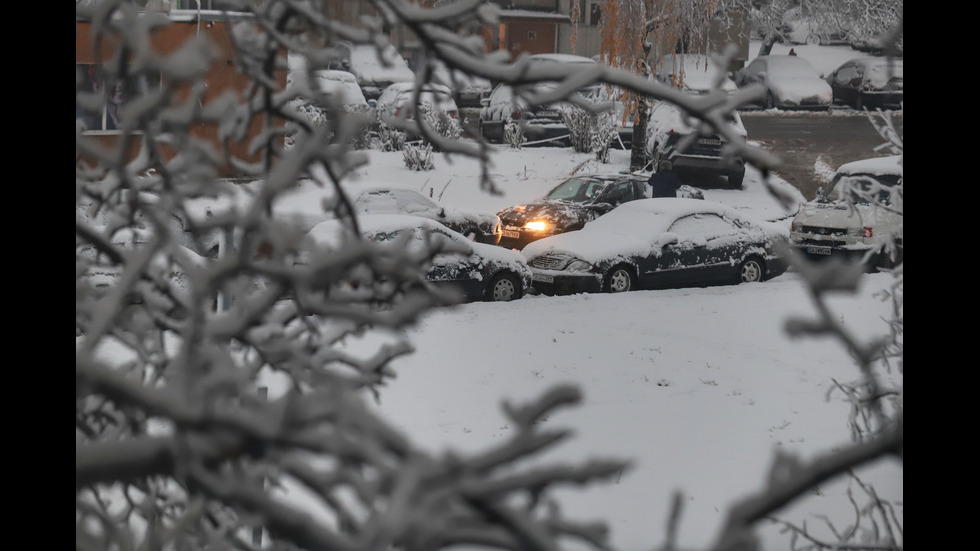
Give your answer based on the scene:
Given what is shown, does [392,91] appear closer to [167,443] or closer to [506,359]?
[506,359]

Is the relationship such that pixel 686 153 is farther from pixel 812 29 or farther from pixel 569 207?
pixel 812 29

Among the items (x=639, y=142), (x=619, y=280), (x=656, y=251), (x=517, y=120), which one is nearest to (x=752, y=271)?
(x=656, y=251)

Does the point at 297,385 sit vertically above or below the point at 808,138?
below

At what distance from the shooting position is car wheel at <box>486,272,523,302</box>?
12.5m

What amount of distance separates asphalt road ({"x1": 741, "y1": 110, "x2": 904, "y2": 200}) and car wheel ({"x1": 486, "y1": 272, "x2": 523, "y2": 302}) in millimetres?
9940

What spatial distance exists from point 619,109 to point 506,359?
15884 mm

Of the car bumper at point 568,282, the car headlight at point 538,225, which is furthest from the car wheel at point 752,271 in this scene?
the car headlight at point 538,225

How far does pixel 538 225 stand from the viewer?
14875 mm

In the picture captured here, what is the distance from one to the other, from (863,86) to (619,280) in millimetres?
19510

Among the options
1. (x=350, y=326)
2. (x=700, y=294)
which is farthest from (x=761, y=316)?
(x=350, y=326)

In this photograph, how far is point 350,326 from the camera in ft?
10.2

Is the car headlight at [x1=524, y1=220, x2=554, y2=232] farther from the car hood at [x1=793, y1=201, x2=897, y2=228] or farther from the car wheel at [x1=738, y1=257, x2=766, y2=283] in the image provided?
the car hood at [x1=793, y1=201, x2=897, y2=228]

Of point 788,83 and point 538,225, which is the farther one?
point 788,83
